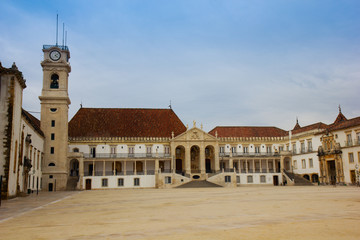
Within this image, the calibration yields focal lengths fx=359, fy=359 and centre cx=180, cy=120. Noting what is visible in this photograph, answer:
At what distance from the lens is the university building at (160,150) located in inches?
1795

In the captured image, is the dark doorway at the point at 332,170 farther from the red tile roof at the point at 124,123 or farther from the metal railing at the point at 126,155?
the metal railing at the point at 126,155

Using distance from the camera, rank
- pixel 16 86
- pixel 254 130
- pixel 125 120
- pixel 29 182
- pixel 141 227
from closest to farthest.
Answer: pixel 141 227 → pixel 16 86 → pixel 29 182 → pixel 125 120 → pixel 254 130

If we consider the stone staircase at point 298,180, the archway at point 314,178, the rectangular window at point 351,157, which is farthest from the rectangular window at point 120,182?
the rectangular window at point 351,157

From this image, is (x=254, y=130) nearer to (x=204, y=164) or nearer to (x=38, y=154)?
(x=204, y=164)

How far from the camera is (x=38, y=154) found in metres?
41.2

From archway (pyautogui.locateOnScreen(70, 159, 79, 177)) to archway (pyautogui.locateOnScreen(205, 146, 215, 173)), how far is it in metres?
20.0

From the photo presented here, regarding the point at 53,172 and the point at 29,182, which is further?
the point at 53,172

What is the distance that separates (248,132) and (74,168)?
1153 inches

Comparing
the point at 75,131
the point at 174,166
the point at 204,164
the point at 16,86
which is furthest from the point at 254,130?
the point at 16,86

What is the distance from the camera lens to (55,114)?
4591 centimetres

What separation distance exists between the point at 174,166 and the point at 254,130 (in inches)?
693

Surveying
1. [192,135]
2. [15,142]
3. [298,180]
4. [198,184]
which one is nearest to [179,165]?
[192,135]

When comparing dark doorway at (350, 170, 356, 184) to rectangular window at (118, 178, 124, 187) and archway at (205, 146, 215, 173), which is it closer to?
archway at (205, 146, 215, 173)

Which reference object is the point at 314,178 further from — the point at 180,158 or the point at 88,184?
the point at 88,184
